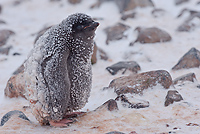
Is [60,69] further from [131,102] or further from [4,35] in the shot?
[4,35]

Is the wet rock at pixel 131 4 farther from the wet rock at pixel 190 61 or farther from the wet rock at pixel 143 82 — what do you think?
the wet rock at pixel 143 82

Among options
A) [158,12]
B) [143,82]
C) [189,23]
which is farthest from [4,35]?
[143,82]

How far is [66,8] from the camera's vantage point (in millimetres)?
9578

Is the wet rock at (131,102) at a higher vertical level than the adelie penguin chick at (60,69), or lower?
lower

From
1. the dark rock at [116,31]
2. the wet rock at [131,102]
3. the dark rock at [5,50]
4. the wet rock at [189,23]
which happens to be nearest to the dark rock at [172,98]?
the wet rock at [131,102]

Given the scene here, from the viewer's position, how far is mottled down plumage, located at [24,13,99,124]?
8.70 ft

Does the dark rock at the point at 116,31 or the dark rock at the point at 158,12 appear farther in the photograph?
the dark rock at the point at 158,12

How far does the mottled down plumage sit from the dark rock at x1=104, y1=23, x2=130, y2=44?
3954 mm

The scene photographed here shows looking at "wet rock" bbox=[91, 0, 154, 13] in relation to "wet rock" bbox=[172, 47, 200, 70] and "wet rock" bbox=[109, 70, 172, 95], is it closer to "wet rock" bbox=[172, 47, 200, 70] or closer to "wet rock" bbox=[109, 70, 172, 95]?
"wet rock" bbox=[172, 47, 200, 70]

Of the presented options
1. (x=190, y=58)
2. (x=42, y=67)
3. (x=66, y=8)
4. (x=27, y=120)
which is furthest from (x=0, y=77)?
(x=66, y=8)

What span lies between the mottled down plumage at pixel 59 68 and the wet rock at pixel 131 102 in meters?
0.59

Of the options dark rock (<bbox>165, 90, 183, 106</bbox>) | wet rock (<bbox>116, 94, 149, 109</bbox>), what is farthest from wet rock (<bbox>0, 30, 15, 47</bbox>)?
dark rock (<bbox>165, 90, 183, 106</bbox>)

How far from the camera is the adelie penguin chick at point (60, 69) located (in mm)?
2650

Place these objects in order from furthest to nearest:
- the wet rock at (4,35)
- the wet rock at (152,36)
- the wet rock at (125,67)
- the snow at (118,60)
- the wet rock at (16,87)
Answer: the wet rock at (4,35) → the wet rock at (152,36) → the wet rock at (125,67) → the wet rock at (16,87) → the snow at (118,60)
